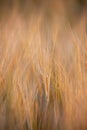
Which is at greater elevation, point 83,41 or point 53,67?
point 83,41

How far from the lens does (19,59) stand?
1904mm

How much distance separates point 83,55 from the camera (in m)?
1.92

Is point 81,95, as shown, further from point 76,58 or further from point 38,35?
point 38,35

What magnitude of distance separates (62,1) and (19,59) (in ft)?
1.84

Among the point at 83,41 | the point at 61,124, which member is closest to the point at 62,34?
the point at 83,41

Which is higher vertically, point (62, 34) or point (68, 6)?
point (68, 6)

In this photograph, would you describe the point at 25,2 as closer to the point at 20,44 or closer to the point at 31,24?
the point at 31,24

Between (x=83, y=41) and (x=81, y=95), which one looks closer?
(x=81, y=95)

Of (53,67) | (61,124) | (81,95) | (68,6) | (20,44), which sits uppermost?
(68,6)

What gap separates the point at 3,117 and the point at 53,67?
0.39 metres

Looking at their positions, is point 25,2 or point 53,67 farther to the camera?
point 25,2

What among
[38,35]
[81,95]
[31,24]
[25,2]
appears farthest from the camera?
[25,2]

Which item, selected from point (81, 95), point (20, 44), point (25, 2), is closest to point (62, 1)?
point (25, 2)

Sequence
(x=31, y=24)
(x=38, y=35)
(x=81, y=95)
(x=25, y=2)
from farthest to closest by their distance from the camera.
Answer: (x=25, y=2), (x=31, y=24), (x=38, y=35), (x=81, y=95)
